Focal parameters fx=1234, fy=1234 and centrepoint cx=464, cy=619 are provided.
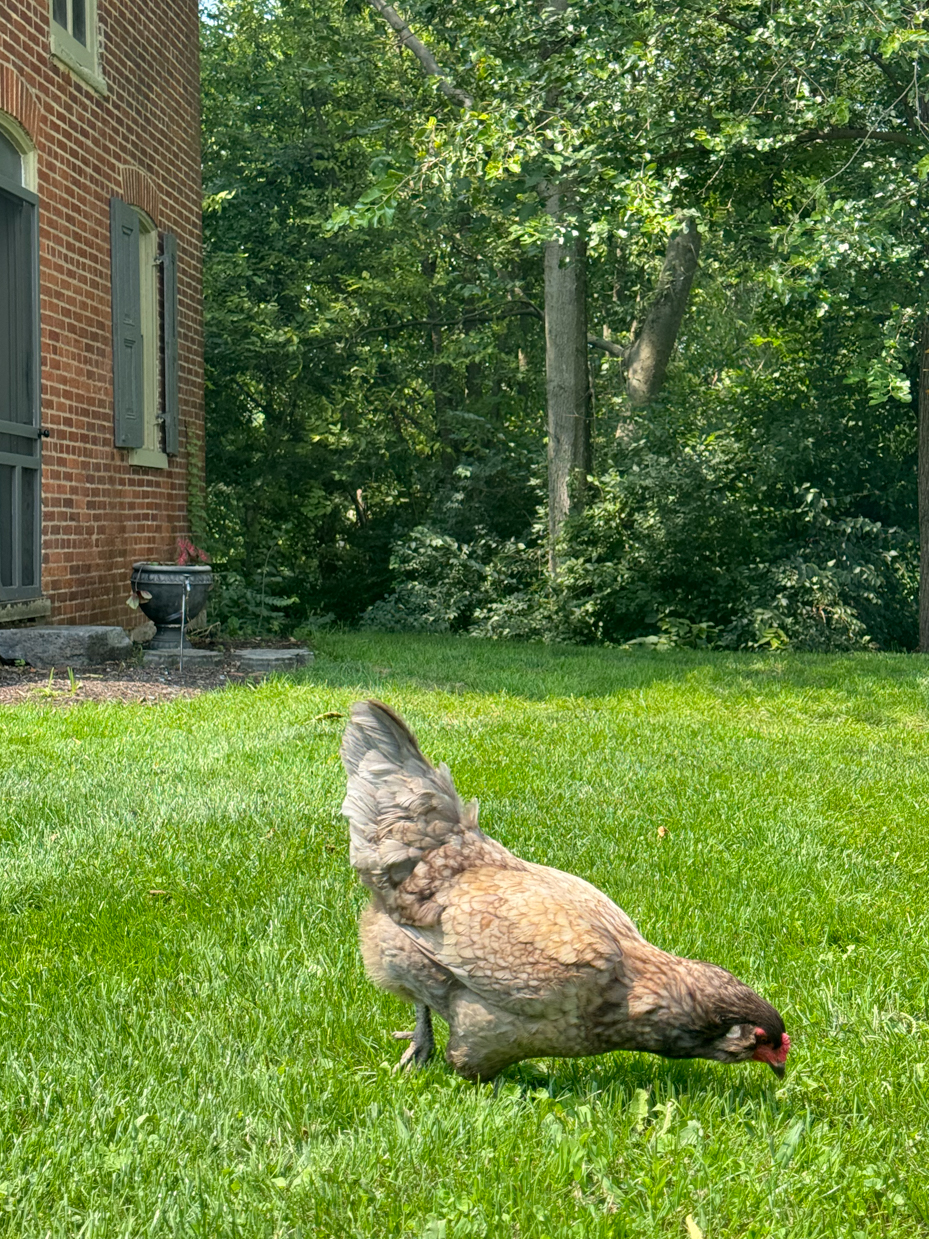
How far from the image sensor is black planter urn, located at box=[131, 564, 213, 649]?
10.7m

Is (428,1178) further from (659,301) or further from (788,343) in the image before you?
Answer: (659,301)

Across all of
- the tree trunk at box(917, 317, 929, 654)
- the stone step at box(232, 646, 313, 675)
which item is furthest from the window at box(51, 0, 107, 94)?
the tree trunk at box(917, 317, 929, 654)

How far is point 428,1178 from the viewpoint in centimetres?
259

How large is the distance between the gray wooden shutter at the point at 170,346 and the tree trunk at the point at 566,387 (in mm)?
5047

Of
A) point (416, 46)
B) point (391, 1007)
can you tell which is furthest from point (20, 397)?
point (416, 46)

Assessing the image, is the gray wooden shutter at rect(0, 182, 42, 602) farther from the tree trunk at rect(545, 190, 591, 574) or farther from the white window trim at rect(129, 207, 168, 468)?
the tree trunk at rect(545, 190, 591, 574)

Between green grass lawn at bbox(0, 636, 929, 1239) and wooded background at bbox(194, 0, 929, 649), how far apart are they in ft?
17.8

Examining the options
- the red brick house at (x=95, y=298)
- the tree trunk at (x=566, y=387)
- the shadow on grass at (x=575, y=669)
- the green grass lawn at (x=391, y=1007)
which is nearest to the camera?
the green grass lawn at (x=391, y=1007)

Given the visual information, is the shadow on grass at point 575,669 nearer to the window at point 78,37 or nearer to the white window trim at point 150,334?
the white window trim at point 150,334

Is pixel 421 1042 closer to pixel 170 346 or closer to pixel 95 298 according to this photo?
pixel 95 298

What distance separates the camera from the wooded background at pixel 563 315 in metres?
10.6

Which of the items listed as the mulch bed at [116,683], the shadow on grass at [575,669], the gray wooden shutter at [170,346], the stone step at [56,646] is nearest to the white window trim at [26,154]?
the gray wooden shutter at [170,346]

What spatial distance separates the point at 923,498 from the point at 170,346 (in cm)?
841

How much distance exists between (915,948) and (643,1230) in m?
1.91
